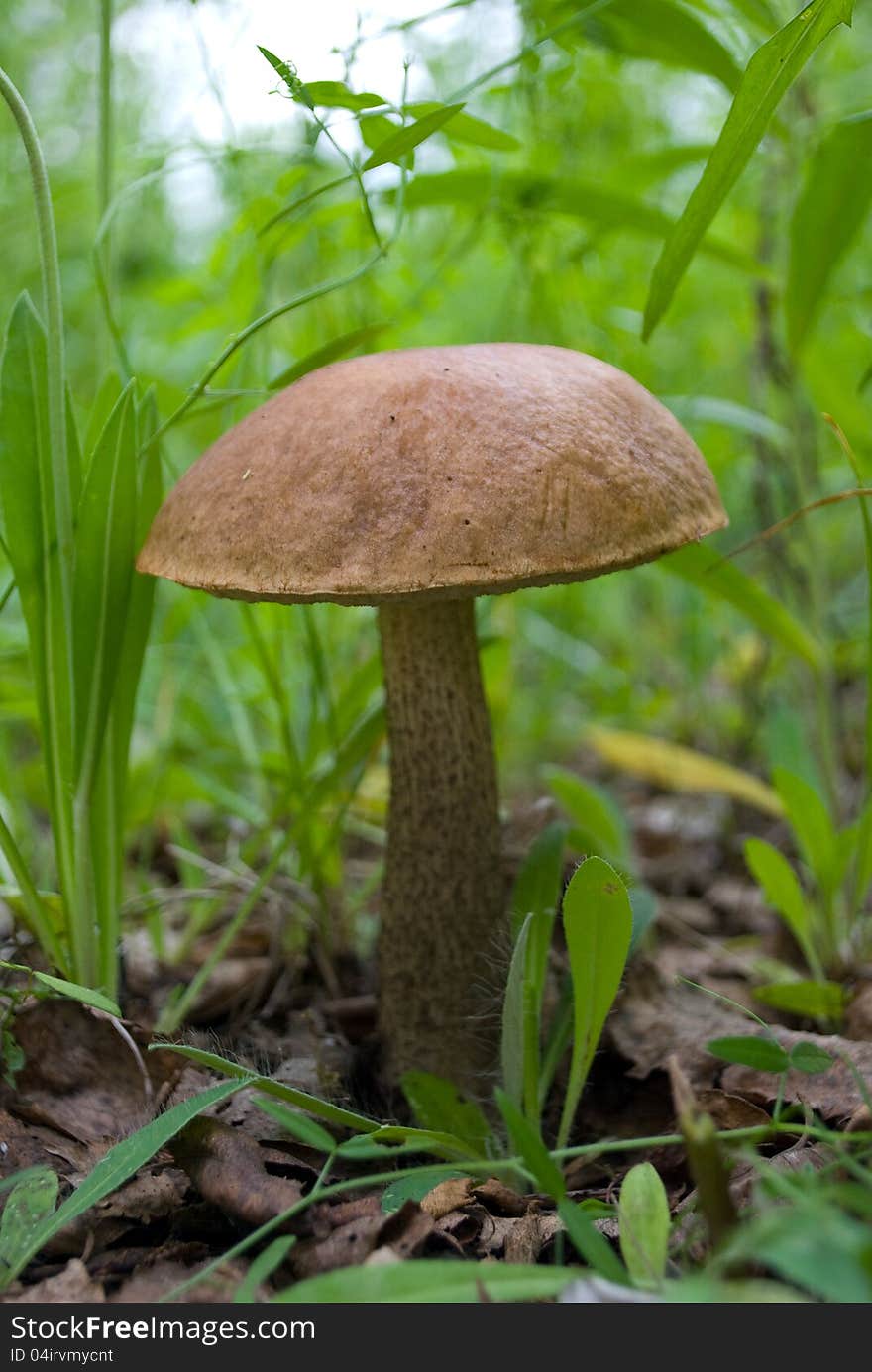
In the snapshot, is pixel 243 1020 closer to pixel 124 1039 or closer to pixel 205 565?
pixel 124 1039

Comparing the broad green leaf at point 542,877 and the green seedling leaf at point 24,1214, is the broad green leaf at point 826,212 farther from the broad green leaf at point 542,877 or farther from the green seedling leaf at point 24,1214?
the green seedling leaf at point 24,1214

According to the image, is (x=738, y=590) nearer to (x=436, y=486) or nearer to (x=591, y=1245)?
(x=436, y=486)

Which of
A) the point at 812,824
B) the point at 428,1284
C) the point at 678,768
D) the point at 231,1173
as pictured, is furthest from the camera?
the point at 678,768

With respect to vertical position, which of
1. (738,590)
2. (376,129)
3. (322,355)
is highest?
(376,129)

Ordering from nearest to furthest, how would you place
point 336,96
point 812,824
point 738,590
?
point 336,96, point 812,824, point 738,590

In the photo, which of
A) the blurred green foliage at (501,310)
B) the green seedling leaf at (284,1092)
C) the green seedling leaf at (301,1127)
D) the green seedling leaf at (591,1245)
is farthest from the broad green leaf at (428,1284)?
the blurred green foliage at (501,310)

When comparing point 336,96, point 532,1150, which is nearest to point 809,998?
point 532,1150
